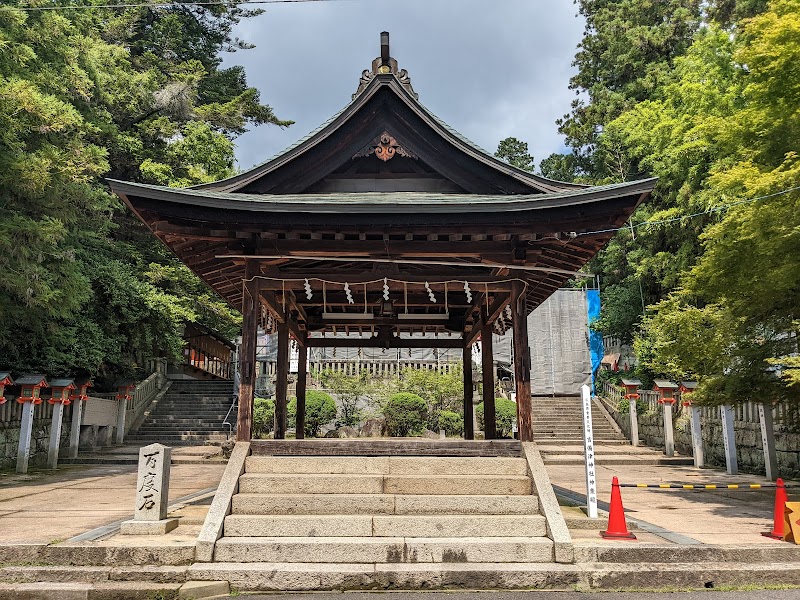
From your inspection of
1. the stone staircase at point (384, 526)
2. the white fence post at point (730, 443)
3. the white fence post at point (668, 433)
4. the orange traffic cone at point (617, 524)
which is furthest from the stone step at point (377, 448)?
the white fence post at point (668, 433)

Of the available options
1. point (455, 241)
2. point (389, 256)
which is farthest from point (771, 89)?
point (389, 256)

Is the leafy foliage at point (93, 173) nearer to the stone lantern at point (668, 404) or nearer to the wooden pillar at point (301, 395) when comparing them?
the wooden pillar at point (301, 395)

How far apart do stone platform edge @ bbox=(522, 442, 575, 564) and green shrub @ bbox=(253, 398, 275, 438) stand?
14.8 m

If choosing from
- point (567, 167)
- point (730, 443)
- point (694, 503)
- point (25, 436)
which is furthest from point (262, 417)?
point (567, 167)

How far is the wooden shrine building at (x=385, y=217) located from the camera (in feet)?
25.1

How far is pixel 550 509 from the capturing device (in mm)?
6859

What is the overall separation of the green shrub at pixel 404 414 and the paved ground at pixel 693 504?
576 cm

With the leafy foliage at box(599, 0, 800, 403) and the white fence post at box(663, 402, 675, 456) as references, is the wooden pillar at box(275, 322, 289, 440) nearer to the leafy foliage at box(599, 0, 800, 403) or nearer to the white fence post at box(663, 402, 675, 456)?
the leafy foliage at box(599, 0, 800, 403)

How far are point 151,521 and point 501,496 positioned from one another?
4281 millimetres

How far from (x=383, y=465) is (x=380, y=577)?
185cm

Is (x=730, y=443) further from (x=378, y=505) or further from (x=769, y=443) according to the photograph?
(x=378, y=505)

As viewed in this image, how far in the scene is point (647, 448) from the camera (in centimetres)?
2042

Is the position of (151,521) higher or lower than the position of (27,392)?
lower

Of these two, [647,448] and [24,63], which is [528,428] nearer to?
[647,448]
